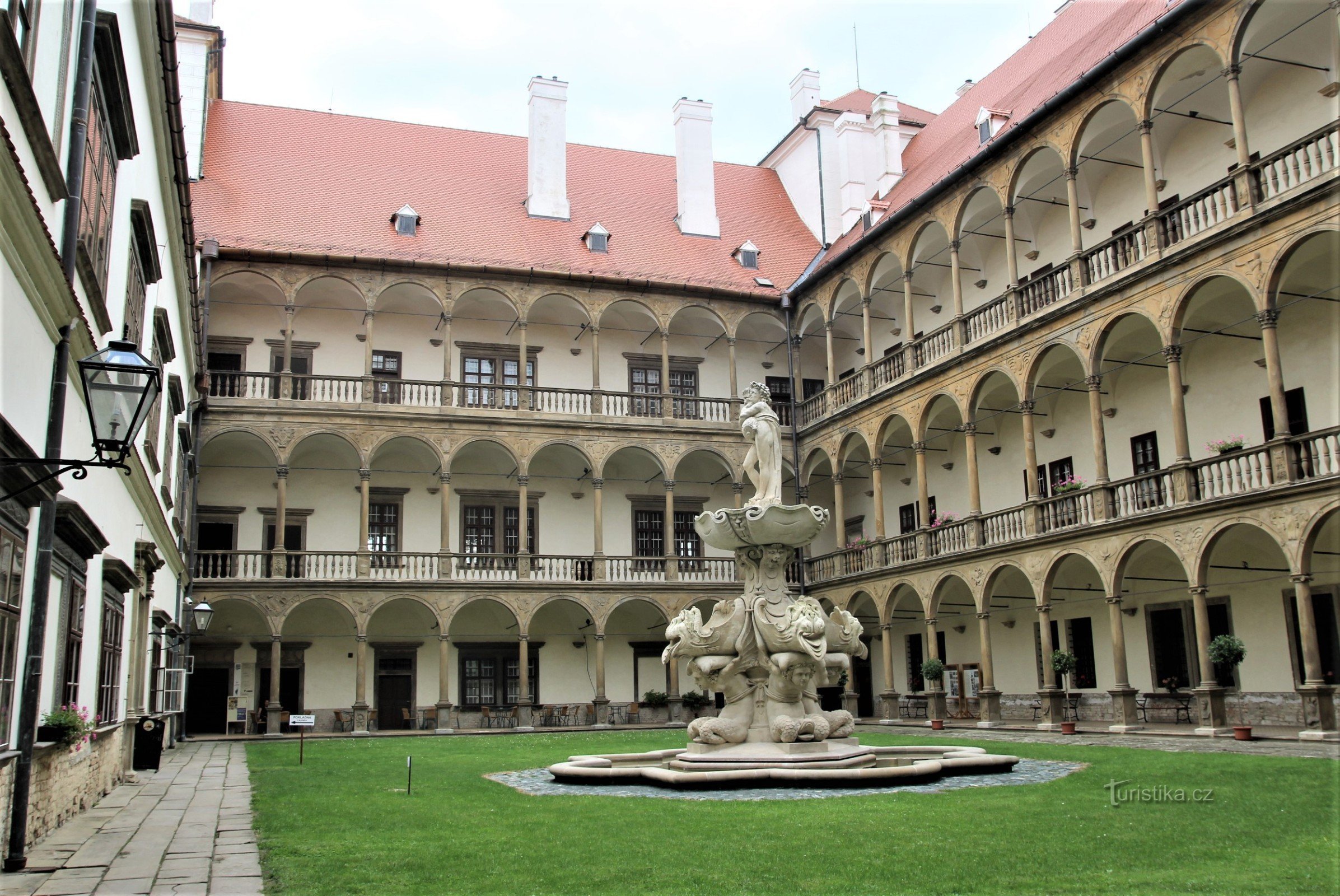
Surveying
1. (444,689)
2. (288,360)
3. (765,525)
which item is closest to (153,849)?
(765,525)

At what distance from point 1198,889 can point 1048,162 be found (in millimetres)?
19296

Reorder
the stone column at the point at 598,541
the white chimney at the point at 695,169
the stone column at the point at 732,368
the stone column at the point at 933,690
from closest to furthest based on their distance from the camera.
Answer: the stone column at the point at 933,690, the stone column at the point at 598,541, the stone column at the point at 732,368, the white chimney at the point at 695,169

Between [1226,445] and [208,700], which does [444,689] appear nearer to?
[208,700]

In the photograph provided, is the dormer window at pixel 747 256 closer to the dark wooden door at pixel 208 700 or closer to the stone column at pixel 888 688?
the stone column at pixel 888 688

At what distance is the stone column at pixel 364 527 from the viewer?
2614cm

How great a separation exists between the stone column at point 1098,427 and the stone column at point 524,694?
43.6 ft

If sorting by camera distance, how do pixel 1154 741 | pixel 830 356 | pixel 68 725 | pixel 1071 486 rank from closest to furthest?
pixel 68 725 < pixel 1154 741 < pixel 1071 486 < pixel 830 356

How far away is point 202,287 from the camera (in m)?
26.1

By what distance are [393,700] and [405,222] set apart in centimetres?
1157

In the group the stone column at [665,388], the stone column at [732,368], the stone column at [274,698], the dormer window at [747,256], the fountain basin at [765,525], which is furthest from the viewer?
the dormer window at [747,256]

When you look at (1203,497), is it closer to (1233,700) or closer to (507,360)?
(1233,700)

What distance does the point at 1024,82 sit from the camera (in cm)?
2548

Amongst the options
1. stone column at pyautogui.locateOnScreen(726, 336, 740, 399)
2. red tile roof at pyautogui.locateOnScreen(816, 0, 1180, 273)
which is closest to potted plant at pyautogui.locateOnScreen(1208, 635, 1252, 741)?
red tile roof at pyautogui.locateOnScreen(816, 0, 1180, 273)

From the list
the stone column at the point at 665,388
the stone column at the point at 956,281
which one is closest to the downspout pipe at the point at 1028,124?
the stone column at the point at 956,281
